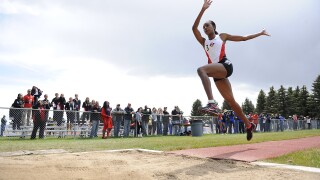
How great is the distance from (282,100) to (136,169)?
308ft

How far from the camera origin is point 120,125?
1638 centimetres

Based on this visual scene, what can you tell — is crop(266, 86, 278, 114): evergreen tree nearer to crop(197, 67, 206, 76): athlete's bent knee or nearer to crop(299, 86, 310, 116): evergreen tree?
crop(299, 86, 310, 116): evergreen tree

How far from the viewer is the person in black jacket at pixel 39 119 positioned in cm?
1262

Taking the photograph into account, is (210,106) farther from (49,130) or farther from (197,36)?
(49,130)

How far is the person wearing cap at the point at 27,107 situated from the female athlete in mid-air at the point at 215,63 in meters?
9.20

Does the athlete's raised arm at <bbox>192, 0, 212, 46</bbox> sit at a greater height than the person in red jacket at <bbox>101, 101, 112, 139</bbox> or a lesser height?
greater

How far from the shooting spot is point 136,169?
12.7 ft

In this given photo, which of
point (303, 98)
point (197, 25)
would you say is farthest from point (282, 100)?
point (197, 25)

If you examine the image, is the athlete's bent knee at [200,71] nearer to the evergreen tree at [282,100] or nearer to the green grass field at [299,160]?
the green grass field at [299,160]

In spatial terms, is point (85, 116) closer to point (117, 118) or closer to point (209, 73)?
point (117, 118)

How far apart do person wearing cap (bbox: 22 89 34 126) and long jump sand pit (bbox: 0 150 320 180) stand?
8.41 meters

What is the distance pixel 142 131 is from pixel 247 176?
13.8 metres

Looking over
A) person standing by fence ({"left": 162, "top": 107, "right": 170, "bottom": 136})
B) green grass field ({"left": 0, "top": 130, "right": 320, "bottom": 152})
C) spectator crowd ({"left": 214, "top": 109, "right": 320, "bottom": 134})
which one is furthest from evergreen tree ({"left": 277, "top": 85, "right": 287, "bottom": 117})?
green grass field ({"left": 0, "top": 130, "right": 320, "bottom": 152})

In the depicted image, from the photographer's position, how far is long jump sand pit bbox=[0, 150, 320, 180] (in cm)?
349
